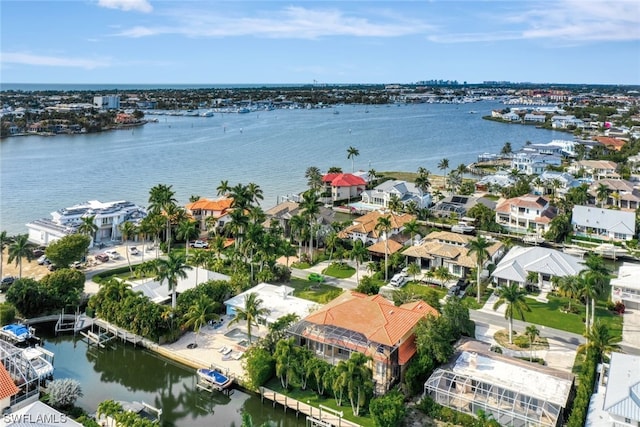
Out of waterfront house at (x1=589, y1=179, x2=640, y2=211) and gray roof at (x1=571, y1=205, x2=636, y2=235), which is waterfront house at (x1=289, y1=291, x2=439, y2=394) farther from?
waterfront house at (x1=589, y1=179, x2=640, y2=211)

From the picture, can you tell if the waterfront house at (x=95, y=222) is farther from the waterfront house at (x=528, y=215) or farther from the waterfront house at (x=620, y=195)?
the waterfront house at (x=620, y=195)

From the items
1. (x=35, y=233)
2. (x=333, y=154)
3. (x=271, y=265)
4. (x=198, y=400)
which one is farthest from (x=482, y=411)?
(x=333, y=154)

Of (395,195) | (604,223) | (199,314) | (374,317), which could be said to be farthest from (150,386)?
(604,223)

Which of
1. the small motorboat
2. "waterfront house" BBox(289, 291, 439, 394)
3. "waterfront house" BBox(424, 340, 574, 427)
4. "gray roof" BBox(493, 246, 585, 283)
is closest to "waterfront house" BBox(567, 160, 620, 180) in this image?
"gray roof" BBox(493, 246, 585, 283)

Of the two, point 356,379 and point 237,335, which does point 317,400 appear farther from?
point 237,335

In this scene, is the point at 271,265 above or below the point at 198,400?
above

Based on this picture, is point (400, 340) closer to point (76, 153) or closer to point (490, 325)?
point (490, 325)
